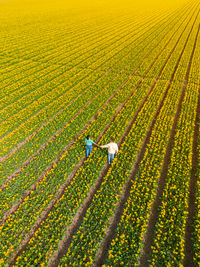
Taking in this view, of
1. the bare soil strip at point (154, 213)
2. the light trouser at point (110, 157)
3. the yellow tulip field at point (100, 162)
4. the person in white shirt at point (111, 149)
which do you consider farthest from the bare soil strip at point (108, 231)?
the bare soil strip at point (154, 213)

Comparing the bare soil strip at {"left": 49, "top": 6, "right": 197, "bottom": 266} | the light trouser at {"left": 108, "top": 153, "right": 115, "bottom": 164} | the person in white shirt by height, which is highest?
the person in white shirt

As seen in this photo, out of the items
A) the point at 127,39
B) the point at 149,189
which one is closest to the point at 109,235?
the point at 149,189

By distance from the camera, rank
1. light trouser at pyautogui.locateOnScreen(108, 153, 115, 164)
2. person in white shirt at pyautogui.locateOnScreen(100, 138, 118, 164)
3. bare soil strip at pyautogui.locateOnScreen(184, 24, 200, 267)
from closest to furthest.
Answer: bare soil strip at pyautogui.locateOnScreen(184, 24, 200, 267) → person in white shirt at pyautogui.locateOnScreen(100, 138, 118, 164) → light trouser at pyautogui.locateOnScreen(108, 153, 115, 164)

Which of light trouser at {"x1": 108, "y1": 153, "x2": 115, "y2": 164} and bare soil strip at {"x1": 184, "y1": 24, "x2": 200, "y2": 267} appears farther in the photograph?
light trouser at {"x1": 108, "y1": 153, "x2": 115, "y2": 164}

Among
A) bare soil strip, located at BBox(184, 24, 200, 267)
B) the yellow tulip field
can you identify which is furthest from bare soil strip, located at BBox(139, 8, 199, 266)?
bare soil strip, located at BBox(184, 24, 200, 267)

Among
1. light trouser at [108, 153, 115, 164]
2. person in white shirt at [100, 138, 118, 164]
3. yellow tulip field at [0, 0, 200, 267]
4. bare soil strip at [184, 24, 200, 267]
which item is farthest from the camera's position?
light trouser at [108, 153, 115, 164]

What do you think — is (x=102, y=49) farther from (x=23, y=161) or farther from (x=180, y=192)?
(x=180, y=192)

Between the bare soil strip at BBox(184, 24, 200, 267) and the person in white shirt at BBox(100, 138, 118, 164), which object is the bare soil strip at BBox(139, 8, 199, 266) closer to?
the bare soil strip at BBox(184, 24, 200, 267)

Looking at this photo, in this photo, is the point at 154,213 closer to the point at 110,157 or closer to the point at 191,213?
the point at 191,213
